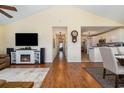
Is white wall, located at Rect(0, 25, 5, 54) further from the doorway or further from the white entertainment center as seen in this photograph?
the doorway

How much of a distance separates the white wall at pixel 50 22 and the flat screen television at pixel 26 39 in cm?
28

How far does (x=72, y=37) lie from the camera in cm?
965

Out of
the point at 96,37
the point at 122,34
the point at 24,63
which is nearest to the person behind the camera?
the point at 24,63

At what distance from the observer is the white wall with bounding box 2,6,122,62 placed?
31.3 feet

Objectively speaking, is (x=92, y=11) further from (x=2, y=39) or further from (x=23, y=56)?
(x=2, y=39)

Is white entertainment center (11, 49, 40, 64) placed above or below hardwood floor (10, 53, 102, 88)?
above

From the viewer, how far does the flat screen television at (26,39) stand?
369 inches

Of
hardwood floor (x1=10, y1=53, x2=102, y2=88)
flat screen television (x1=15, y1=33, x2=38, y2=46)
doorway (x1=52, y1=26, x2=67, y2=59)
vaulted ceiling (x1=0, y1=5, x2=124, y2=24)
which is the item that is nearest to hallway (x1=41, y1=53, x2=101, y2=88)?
hardwood floor (x1=10, y1=53, x2=102, y2=88)

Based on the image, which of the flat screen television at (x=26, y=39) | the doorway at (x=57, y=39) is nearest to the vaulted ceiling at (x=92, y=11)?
the flat screen television at (x=26, y=39)

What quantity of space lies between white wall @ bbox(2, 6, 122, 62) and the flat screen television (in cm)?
28

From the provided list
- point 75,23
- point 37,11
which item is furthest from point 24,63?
point 75,23
